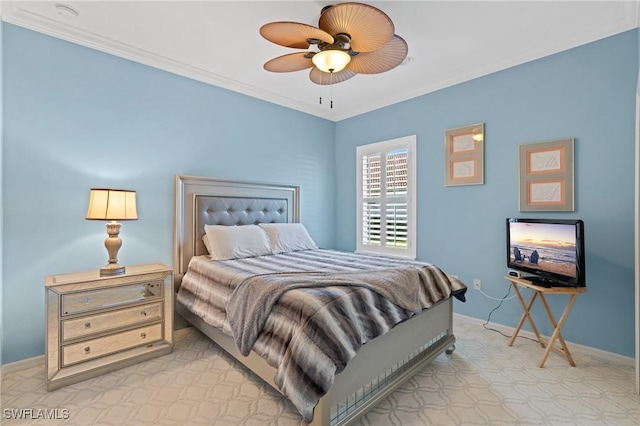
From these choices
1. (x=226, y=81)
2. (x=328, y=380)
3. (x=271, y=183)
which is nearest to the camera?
(x=328, y=380)

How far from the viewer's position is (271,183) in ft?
12.7

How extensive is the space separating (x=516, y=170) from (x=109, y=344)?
12.8ft

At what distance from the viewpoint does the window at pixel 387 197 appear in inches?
153

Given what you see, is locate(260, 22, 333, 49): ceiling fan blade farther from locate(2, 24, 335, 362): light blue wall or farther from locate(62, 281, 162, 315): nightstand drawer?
locate(62, 281, 162, 315): nightstand drawer

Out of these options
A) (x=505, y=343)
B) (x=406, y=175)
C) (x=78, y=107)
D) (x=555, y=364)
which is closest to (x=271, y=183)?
(x=406, y=175)

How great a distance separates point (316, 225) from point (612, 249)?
3209mm

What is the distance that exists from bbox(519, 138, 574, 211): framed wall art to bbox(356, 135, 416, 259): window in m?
1.21

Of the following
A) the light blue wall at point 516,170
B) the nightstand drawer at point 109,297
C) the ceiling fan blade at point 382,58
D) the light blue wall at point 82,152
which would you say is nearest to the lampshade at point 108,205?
the light blue wall at point 82,152

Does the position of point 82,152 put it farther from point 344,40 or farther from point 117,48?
point 344,40

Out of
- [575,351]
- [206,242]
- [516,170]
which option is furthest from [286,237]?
[575,351]

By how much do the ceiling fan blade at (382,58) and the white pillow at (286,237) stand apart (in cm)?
190

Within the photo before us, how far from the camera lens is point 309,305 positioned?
1650mm

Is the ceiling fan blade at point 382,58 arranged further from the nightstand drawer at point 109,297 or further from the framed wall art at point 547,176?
the nightstand drawer at point 109,297

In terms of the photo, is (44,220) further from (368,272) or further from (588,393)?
(588,393)
